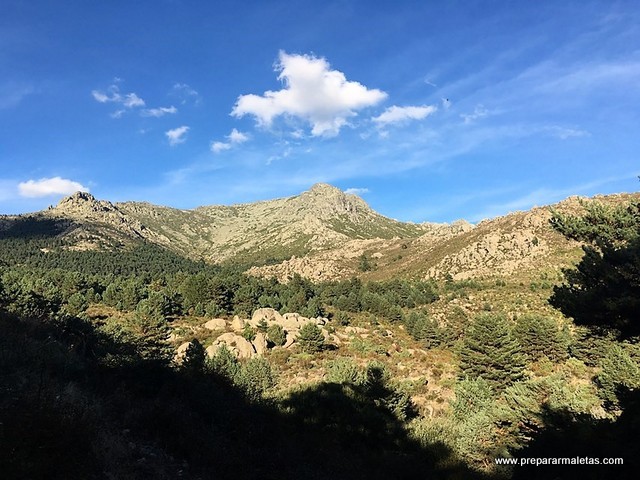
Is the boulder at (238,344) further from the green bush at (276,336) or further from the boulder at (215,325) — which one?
the boulder at (215,325)

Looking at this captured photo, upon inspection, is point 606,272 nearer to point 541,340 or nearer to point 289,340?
point 541,340

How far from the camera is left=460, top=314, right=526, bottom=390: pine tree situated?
90.4 ft

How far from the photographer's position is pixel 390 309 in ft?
209

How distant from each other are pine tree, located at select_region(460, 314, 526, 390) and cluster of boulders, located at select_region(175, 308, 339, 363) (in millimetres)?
15870

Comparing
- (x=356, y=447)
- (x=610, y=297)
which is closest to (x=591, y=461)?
(x=610, y=297)

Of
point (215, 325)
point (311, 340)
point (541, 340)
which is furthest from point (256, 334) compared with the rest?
point (541, 340)

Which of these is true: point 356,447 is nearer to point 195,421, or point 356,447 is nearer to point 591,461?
point 195,421

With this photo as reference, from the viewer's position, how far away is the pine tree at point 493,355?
27547 millimetres

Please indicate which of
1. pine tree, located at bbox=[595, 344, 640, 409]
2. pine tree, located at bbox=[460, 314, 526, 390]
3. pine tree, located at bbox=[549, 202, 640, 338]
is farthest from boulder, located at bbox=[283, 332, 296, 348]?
pine tree, located at bbox=[549, 202, 640, 338]

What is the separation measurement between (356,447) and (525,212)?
429ft

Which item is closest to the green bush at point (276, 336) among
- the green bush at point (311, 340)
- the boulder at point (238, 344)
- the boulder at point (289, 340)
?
the boulder at point (289, 340)

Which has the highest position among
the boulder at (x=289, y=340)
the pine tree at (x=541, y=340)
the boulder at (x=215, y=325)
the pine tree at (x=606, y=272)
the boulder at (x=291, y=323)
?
the pine tree at (x=606, y=272)

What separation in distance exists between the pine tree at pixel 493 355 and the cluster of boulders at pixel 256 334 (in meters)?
15.9

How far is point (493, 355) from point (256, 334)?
23083mm
